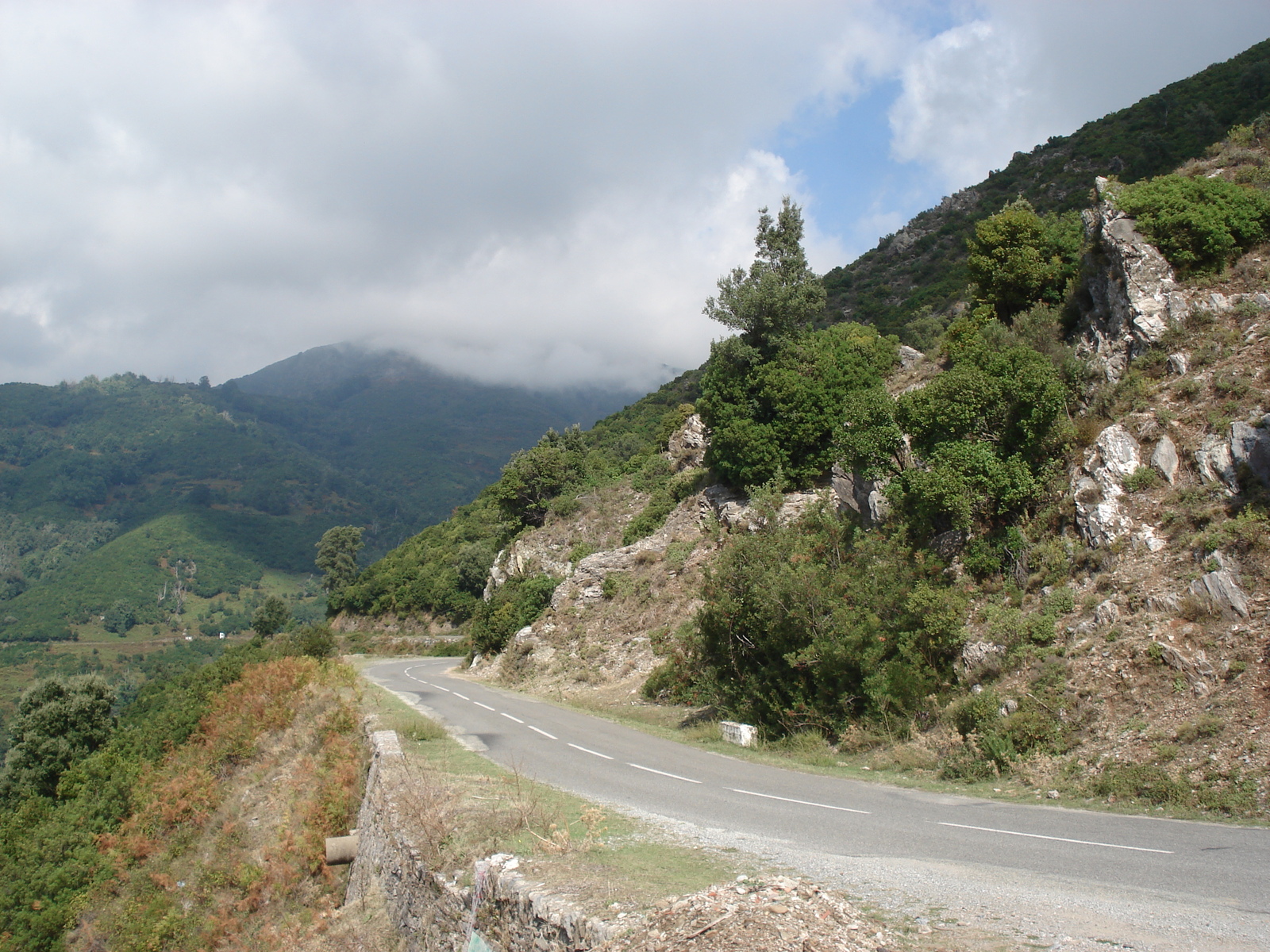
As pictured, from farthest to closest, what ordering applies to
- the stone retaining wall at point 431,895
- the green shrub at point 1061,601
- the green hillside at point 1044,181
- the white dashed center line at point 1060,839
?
the green hillside at point 1044,181 < the green shrub at point 1061,601 < the white dashed center line at point 1060,839 < the stone retaining wall at point 431,895

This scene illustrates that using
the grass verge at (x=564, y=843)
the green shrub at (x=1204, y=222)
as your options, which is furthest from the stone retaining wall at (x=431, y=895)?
the green shrub at (x=1204, y=222)

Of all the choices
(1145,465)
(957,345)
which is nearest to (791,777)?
(1145,465)

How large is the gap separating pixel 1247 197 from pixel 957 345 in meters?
7.37

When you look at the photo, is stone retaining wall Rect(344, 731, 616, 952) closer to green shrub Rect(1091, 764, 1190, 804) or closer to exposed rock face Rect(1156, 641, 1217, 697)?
green shrub Rect(1091, 764, 1190, 804)

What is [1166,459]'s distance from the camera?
1357cm

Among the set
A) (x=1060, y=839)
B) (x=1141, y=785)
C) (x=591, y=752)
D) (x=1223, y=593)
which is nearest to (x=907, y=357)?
(x=1223, y=593)

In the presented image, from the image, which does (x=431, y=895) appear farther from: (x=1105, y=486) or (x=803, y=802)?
(x=1105, y=486)

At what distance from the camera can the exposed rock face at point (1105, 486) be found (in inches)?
527

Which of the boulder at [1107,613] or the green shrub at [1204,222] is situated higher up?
the green shrub at [1204,222]

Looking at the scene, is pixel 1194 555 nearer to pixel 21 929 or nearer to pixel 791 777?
pixel 791 777

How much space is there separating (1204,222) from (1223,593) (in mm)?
10480

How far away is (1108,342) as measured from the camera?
17.1m

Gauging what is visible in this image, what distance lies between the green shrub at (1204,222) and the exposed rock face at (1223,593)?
30.2 ft

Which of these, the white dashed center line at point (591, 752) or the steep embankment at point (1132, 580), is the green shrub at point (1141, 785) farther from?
the white dashed center line at point (591, 752)
